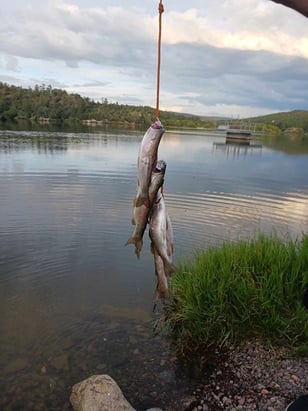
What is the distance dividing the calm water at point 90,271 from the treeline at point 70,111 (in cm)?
7896

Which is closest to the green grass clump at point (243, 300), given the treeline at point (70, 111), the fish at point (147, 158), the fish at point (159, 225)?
the fish at point (159, 225)

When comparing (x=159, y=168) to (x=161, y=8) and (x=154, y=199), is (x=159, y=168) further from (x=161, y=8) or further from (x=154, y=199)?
(x=161, y=8)

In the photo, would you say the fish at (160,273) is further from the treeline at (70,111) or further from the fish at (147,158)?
the treeline at (70,111)

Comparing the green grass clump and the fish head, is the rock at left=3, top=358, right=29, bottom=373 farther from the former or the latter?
the fish head

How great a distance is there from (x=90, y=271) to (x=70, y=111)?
11244 centimetres

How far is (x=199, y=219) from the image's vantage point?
1233cm

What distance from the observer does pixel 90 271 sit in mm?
8062

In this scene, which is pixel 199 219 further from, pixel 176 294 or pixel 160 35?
pixel 160 35

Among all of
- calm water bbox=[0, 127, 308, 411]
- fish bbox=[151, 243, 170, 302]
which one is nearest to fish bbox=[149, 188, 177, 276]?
fish bbox=[151, 243, 170, 302]

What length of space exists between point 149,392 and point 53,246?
18.7ft

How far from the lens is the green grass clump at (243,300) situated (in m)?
4.64

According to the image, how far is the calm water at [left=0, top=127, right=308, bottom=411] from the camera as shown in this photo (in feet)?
15.3

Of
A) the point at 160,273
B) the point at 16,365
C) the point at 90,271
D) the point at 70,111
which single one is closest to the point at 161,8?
the point at 160,273

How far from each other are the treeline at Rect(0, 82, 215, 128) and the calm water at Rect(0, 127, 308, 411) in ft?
259
